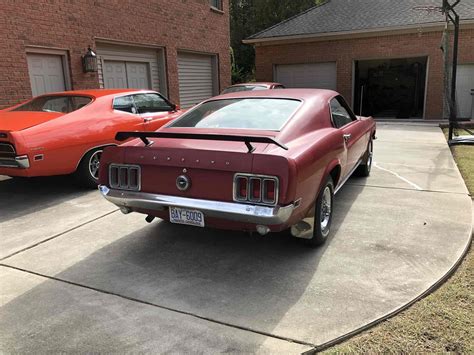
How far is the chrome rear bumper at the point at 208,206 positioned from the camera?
126 inches

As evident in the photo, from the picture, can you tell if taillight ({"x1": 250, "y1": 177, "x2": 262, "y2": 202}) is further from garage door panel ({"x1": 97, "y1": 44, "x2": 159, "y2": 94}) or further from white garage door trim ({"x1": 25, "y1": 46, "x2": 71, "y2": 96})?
garage door panel ({"x1": 97, "y1": 44, "x2": 159, "y2": 94})

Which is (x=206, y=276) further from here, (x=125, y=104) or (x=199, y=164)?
(x=125, y=104)

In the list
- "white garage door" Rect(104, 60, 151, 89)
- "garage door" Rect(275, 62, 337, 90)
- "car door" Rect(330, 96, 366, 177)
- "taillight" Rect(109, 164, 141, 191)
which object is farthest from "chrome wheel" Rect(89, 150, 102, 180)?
"garage door" Rect(275, 62, 337, 90)

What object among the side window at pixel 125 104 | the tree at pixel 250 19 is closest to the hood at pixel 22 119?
the side window at pixel 125 104

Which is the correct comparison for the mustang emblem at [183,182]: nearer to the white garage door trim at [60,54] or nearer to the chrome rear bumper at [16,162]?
the chrome rear bumper at [16,162]

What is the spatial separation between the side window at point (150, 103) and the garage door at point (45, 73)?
127 inches

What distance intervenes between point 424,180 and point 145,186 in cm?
476

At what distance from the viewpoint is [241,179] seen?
330 cm

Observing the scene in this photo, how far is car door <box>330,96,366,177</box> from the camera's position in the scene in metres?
4.86

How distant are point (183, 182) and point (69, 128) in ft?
10.4

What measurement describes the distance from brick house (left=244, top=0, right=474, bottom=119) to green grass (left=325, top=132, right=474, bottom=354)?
48.9 ft

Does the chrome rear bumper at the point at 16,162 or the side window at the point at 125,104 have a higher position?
the side window at the point at 125,104

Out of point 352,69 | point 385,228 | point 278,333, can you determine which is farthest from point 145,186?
point 352,69

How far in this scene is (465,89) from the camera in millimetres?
16094
